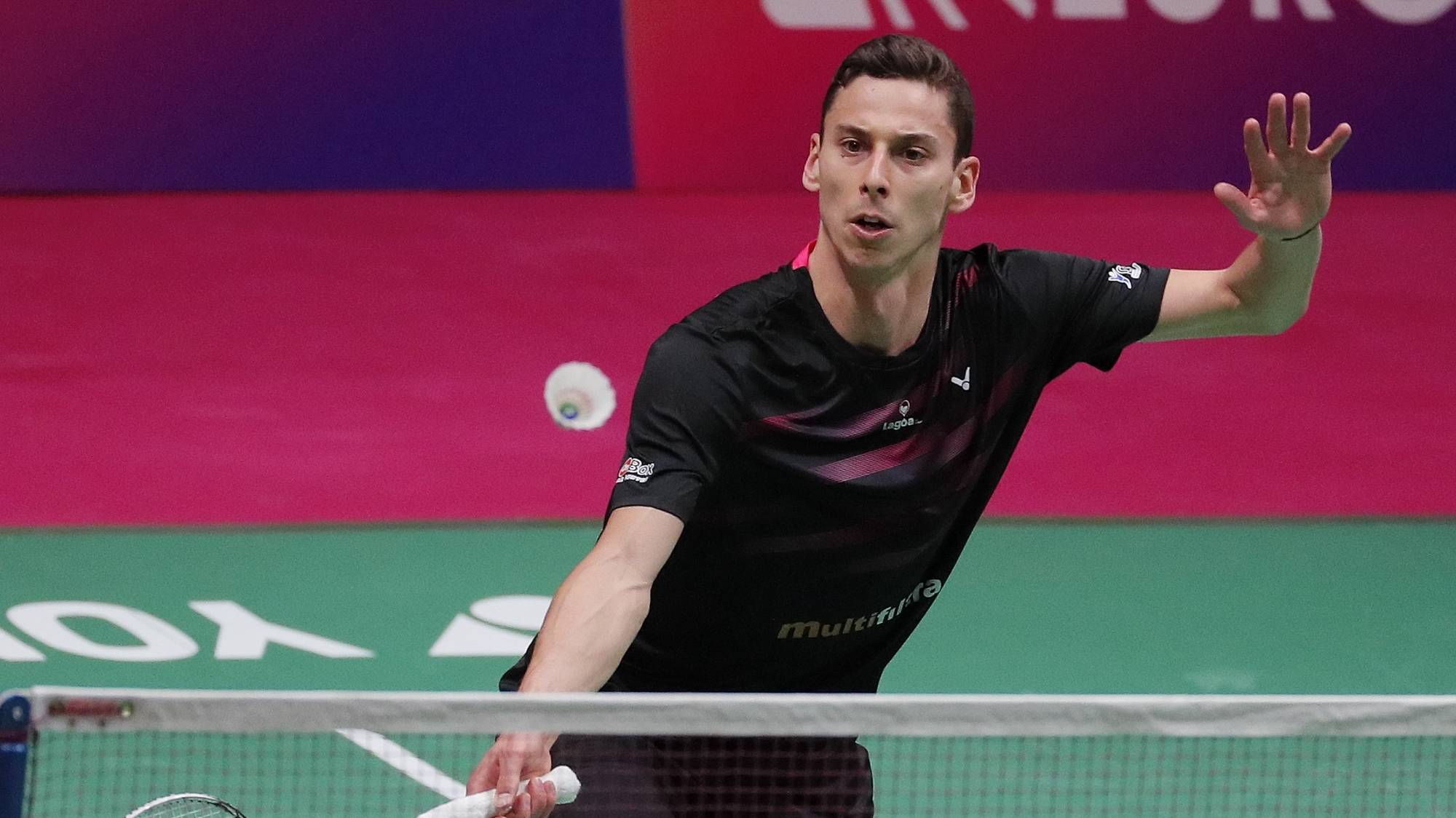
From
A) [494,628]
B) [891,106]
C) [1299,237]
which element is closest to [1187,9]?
[494,628]

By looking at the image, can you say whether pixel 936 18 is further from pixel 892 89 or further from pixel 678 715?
pixel 678 715

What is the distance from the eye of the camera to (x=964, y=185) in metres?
3.79

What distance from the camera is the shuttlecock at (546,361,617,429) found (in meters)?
4.62

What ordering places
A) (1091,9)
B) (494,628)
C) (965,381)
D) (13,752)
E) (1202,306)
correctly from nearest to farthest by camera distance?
(13,752) < (965,381) < (1202,306) < (494,628) < (1091,9)

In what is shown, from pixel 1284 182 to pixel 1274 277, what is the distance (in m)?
0.20

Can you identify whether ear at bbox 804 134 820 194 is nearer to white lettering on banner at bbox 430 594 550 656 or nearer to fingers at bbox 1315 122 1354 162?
fingers at bbox 1315 122 1354 162

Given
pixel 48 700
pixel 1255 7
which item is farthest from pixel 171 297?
pixel 48 700

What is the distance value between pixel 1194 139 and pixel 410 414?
17.3ft

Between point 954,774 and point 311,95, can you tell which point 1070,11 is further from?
point 954,774

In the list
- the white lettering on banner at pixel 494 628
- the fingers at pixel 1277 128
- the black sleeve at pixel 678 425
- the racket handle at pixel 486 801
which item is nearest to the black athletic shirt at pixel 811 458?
the black sleeve at pixel 678 425

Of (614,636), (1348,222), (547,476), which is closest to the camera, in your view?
(614,636)

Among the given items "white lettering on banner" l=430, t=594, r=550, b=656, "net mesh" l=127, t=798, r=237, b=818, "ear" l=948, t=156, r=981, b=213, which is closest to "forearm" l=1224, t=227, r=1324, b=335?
"ear" l=948, t=156, r=981, b=213

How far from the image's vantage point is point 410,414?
8.15 metres

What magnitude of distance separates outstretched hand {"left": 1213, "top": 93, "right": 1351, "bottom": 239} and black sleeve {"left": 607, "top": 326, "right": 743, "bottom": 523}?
987mm
